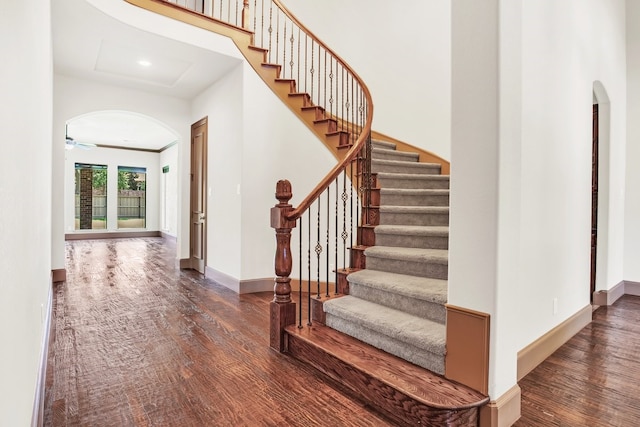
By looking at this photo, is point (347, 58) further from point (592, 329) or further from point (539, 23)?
point (592, 329)

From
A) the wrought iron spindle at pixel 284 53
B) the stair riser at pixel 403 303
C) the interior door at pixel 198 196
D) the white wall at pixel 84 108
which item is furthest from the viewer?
the interior door at pixel 198 196

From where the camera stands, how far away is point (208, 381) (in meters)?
2.24

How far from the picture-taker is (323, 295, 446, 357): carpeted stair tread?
2020mm

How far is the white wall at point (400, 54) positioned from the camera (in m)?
4.95

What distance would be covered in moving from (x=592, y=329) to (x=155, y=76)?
589 centimetres

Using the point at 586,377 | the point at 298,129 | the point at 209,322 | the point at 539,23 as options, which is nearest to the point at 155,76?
the point at 298,129

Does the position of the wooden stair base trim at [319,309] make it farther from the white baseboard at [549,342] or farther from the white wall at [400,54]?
the white wall at [400,54]

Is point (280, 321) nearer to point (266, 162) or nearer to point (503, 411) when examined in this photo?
point (503, 411)

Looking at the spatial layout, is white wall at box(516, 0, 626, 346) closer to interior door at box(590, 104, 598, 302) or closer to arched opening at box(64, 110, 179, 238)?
interior door at box(590, 104, 598, 302)

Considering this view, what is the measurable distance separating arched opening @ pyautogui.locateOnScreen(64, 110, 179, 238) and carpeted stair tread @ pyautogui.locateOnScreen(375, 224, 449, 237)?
762 centimetres

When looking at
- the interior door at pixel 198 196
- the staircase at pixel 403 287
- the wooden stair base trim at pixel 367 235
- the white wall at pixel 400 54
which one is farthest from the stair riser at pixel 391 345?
the interior door at pixel 198 196

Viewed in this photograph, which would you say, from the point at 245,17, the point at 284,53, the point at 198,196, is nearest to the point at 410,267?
the point at 284,53

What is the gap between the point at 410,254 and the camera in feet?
9.34

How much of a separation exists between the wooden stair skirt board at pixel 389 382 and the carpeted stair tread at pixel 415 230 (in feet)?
3.57
